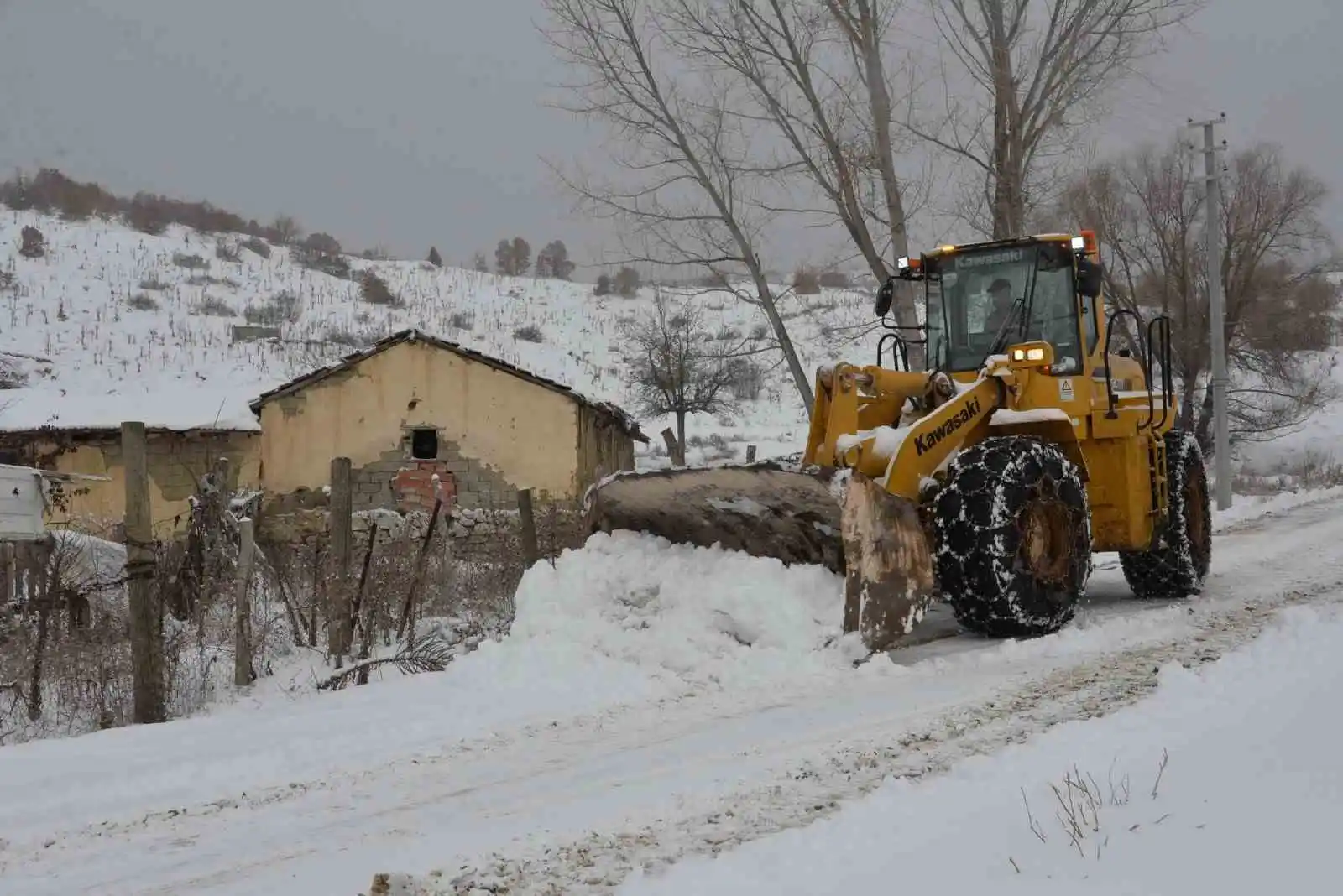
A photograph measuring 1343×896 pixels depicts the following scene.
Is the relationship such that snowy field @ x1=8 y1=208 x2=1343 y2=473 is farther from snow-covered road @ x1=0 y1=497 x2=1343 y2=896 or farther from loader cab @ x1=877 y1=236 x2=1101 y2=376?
snow-covered road @ x1=0 y1=497 x2=1343 y2=896

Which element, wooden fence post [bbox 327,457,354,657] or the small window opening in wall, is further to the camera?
the small window opening in wall

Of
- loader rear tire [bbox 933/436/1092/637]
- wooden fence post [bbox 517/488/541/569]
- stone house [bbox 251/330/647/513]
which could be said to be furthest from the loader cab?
stone house [bbox 251/330/647/513]

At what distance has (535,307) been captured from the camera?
188 feet

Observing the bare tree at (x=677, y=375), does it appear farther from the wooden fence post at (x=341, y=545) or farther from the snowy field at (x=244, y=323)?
the wooden fence post at (x=341, y=545)

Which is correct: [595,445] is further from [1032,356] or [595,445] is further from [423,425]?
[1032,356]

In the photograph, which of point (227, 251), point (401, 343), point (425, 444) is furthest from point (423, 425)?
point (227, 251)

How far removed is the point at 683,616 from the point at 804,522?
102cm

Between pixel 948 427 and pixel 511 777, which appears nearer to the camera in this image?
pixel 511 777

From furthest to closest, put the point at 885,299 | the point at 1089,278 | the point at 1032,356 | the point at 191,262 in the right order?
the point at 191,262, the point at 885,299, the point at 1089,278, the point at 1032,356

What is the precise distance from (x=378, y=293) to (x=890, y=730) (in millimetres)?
49625

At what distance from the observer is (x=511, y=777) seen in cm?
467

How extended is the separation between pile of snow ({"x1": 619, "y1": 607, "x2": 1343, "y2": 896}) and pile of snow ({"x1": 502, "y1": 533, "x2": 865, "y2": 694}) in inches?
76.2

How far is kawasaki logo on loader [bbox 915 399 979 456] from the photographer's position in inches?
274

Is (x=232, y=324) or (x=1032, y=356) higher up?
(x=232, y=324)
